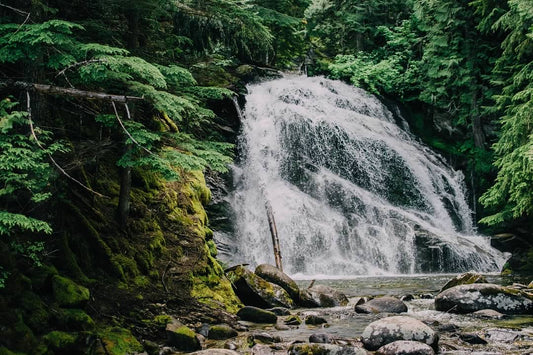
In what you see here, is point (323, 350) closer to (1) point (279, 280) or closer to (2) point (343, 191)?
(1) point (279, 280)

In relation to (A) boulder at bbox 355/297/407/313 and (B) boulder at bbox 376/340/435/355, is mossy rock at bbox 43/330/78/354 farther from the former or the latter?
(A) boulder at bbox 355/297/407/313

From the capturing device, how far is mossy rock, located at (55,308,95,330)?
477 centimetres

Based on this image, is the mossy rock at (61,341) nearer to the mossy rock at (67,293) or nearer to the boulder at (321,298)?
the mossy rock at (67,293)

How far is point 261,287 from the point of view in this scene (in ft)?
28.6

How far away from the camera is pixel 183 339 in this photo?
5.78 m

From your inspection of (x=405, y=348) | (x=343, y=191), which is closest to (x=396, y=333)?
(x=405, y=348)

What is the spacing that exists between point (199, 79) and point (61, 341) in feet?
19.9

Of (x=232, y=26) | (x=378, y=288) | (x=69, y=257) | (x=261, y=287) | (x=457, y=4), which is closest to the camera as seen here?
(x=69, y=257)

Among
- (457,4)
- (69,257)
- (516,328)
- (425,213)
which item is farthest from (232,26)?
(457,4)

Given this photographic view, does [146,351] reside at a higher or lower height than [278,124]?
lower

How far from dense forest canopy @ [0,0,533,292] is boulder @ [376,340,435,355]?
3361mm

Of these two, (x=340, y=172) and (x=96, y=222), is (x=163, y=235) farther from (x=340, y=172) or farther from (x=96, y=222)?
(x=340, y=172)

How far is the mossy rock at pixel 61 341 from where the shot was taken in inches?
176

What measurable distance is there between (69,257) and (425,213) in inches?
621
